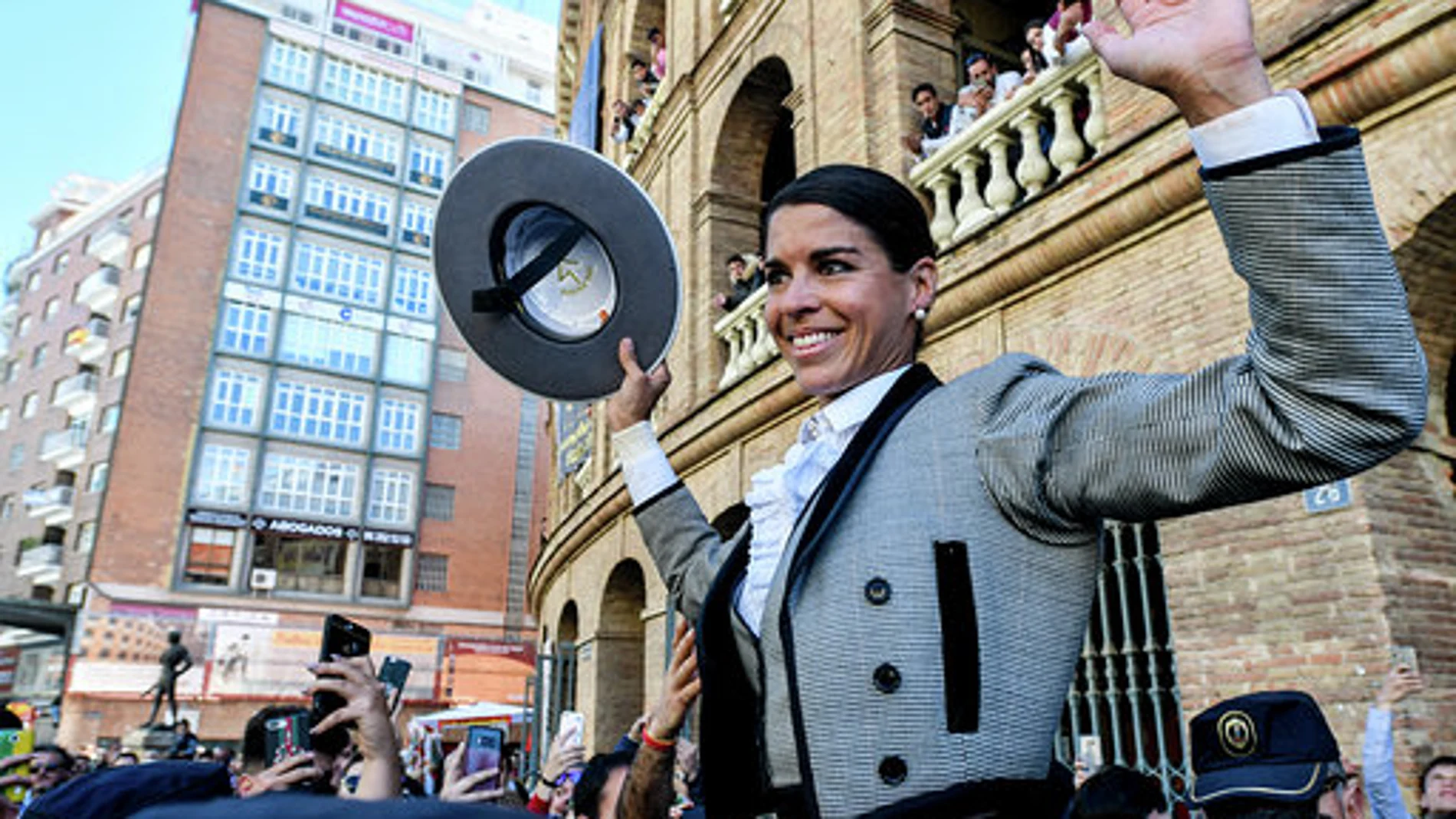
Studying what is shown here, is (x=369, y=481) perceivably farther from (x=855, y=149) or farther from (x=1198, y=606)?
(x=1198, y=606)

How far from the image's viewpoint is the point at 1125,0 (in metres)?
1.19

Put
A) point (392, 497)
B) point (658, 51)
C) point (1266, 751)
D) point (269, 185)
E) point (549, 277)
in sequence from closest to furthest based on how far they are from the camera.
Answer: point (549, 277), point (1266, 751), point (658, 51), point (392, 497), point (269, 185)

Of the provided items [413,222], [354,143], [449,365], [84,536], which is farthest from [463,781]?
[354,143]

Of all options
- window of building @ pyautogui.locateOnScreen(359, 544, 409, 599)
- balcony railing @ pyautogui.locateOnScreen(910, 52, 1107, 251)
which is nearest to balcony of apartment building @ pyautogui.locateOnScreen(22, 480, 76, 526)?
window of building @ pyautogui.locateOnScreen(359, 544, 409, 599)

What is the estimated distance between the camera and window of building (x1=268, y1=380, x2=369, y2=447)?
36.8 m

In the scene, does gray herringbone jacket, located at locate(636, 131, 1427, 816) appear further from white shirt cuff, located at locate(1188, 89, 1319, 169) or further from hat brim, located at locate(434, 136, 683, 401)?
hat brim, located at locate(434, 136, 683, 401)

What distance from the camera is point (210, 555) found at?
34.8 m

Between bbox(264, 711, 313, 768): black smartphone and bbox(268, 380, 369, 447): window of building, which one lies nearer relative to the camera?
bbox(264, 711, 313, 768): black smartphone

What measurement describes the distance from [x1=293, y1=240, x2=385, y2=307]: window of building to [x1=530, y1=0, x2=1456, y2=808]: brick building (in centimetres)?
3166

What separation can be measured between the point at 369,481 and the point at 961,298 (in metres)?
34.0

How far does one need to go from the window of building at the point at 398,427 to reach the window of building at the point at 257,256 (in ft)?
20.0

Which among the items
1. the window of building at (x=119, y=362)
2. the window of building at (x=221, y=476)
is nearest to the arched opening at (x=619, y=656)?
the window of building at (x=221, y=476)

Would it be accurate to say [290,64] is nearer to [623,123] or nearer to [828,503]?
[623,123]

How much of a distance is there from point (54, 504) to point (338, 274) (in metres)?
14.1
